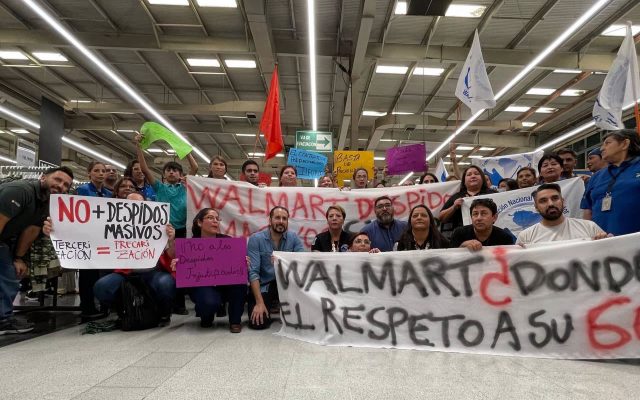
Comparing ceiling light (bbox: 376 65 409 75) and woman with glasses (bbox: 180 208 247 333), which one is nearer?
woman with glasses (bbox: 180 208 247 333)

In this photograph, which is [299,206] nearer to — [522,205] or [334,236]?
[334,236]

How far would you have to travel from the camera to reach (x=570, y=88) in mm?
10477

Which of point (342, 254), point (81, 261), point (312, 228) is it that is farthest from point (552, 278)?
point (81, 261)

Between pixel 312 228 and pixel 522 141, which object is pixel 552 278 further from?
pixel 522 141

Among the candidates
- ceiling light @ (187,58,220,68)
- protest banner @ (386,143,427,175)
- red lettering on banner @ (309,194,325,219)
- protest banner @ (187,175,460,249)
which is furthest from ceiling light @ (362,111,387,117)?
red lettering on banner @ (309,194,325,219)

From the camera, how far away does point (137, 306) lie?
336 cm

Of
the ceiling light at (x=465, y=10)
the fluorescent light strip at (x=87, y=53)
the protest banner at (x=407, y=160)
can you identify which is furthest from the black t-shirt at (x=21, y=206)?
the ceiling light at (x=465, y=10)

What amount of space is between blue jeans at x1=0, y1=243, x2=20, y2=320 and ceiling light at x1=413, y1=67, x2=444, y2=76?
857cm

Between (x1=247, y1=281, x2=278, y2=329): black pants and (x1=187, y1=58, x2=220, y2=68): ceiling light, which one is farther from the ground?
(x1=187, y1=58, x2=220, y2=68): ceiling light

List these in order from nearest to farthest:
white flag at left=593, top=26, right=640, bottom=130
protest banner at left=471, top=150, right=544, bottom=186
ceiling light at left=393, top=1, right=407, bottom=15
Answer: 1. white flag at left=593, top=26, right=640, bottom=130
2. protest banner at left=471, top=150, right=544, bottom=186
3. ceiling light at left=393, top=1, right=407, bottom=15

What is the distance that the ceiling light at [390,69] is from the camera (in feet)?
31.0

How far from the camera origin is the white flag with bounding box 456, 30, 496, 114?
196 inches

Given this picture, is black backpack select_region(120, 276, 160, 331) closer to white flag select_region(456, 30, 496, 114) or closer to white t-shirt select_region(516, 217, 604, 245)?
white t-shirt select_region(516, 217, 604, 245)

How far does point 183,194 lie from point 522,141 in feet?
44.6
